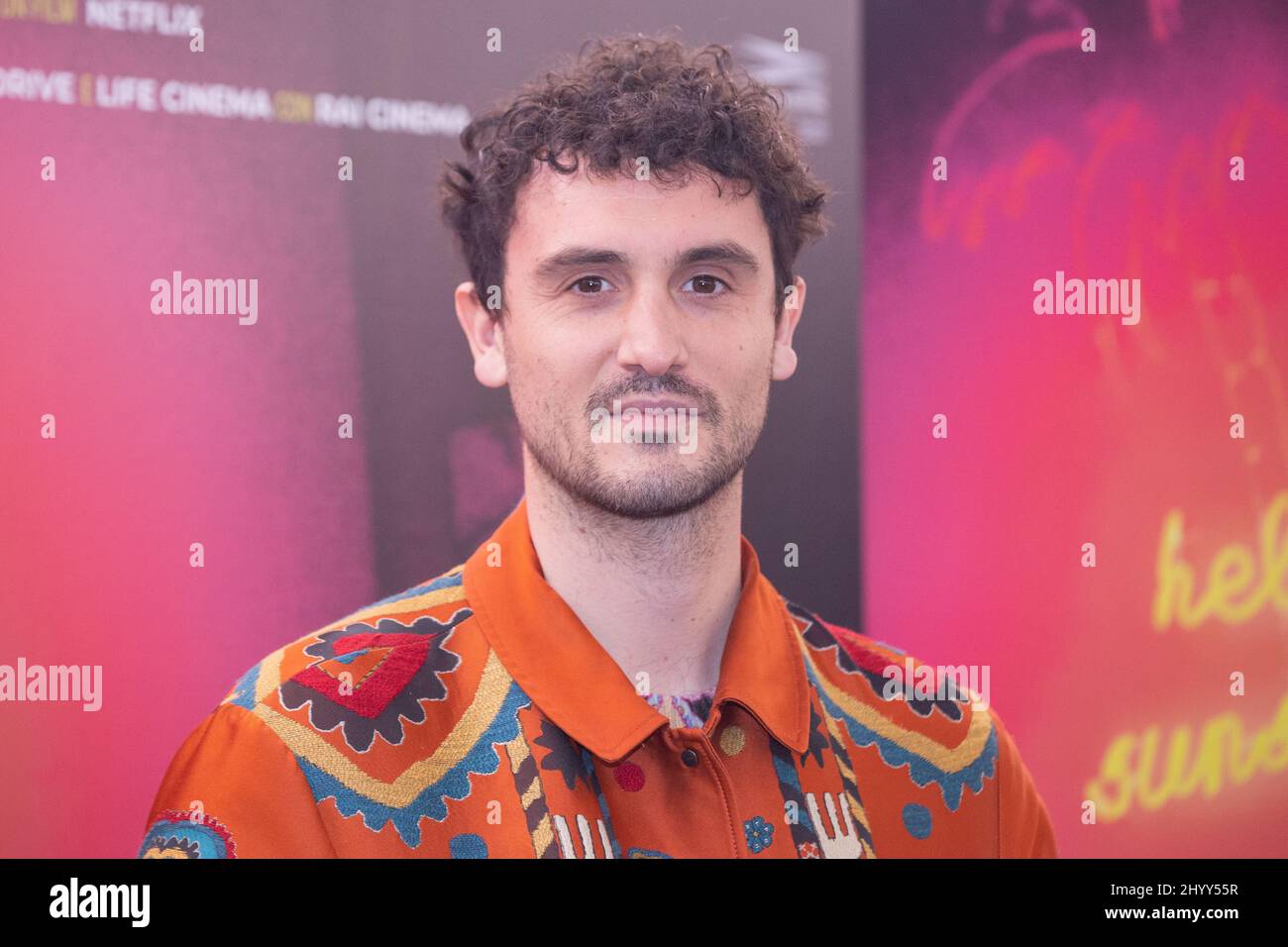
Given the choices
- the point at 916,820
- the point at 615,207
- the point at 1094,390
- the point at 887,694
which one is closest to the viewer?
the point at 615,207

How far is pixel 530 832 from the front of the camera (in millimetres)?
1843

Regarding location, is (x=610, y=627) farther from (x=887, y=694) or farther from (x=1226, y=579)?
(x=1226, y=579)

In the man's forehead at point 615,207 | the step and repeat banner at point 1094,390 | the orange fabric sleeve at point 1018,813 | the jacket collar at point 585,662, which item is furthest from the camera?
the step and repeat banner at point 1094,390

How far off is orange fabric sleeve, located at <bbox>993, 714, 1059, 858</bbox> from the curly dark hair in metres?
0.90

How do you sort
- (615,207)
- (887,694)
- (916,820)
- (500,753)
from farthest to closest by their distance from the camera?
(887,694) → (916,820) → (615,207) → (500,753)

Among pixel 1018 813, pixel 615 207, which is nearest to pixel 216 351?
pixel 615 207

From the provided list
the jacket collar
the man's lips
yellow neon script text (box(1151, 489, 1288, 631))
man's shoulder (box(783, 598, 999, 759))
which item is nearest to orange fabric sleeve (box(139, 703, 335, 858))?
the jacket collar

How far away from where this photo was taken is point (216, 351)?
219 cm

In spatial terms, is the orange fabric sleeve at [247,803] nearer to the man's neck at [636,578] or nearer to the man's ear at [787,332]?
the man's neck at [636,578]

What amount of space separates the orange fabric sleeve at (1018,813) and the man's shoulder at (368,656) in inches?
39.7

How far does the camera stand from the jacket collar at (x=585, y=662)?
1869 mm

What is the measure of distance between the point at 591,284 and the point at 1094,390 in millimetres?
1189

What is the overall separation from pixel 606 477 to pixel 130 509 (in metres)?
0.82

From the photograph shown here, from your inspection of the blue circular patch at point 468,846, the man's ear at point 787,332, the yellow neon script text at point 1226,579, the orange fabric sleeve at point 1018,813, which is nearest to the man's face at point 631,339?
the man's ear at point 787,332
